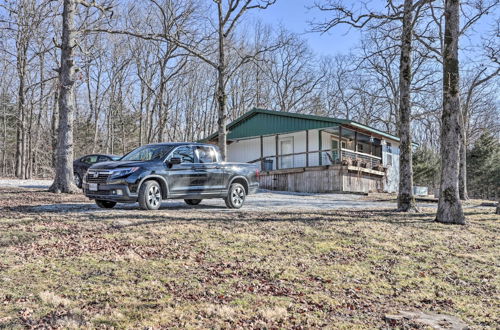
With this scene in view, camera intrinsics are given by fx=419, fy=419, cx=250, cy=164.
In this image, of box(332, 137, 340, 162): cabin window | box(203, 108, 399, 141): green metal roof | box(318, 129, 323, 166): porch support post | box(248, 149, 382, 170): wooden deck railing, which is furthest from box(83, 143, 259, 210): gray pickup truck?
box(318, 129, 323, 166): porch support post

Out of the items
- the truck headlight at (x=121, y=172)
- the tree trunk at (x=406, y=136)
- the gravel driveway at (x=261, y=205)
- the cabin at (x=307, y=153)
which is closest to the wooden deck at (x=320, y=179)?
the cabin at (x=307, y=153)

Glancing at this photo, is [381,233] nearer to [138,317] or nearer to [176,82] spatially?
[138,317]

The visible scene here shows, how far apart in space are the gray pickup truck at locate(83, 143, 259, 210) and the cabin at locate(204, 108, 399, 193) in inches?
537

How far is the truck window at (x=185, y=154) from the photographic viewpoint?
1109 cm

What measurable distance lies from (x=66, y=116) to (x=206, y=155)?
5835mm

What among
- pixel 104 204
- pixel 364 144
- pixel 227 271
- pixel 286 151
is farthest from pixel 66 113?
pixel 364 144

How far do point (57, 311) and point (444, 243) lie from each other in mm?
7826

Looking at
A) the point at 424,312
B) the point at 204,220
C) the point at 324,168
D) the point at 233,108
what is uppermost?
the point at 233,108

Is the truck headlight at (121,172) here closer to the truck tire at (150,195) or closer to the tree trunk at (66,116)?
the truck tire at (150,195)

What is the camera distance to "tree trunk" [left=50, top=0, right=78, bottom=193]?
14133mm

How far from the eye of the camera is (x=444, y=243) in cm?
902

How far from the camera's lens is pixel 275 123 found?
28125 millimetres

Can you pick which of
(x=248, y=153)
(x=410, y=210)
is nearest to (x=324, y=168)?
(x=248, y=153)

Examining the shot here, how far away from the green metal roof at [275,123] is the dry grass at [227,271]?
16.3 m
